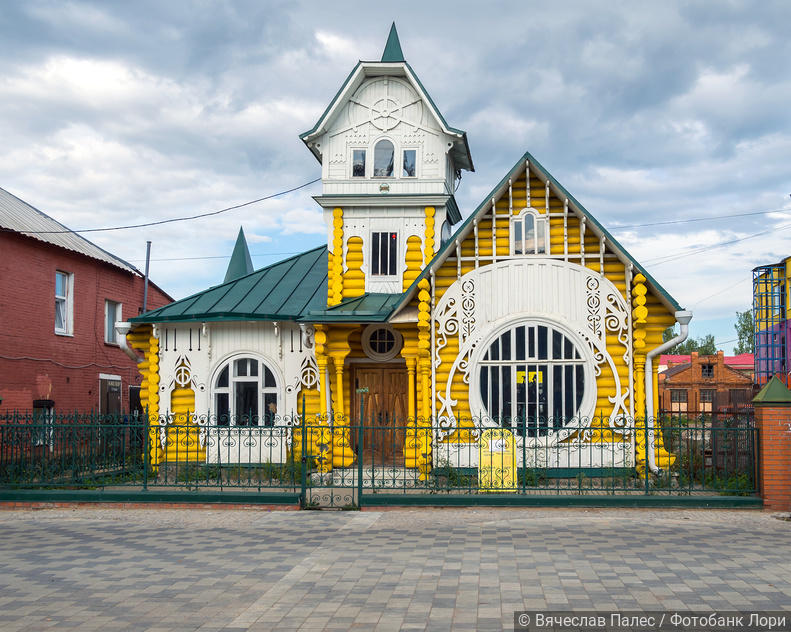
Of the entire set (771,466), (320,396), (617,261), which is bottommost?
(771,466)

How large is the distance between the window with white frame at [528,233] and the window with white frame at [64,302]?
14220 mm

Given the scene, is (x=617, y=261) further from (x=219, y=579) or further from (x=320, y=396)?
(x=219, y=579)

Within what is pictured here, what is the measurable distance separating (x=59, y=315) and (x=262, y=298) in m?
8.32

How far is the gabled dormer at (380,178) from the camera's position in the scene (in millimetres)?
17766

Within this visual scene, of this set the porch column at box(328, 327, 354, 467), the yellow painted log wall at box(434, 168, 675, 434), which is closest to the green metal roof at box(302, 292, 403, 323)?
the porch column at box(328, 327, 354, 467)

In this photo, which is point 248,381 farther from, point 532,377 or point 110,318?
point 110,318

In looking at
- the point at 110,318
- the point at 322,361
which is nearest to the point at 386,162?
the point at 322,361

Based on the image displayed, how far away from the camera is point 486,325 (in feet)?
50.5

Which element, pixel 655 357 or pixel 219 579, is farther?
pixel 655 357

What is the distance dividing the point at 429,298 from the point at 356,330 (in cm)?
247

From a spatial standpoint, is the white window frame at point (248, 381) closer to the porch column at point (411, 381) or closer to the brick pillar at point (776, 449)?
the porch column at point (411, 381)

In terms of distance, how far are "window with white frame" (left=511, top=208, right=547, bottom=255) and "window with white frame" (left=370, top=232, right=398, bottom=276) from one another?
347cm

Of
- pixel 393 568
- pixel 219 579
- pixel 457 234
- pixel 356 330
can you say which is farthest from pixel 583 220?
pixel 219 579

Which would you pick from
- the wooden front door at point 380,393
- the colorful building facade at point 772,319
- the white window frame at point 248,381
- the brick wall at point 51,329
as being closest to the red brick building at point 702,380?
the colorful building facade at point 772,319
